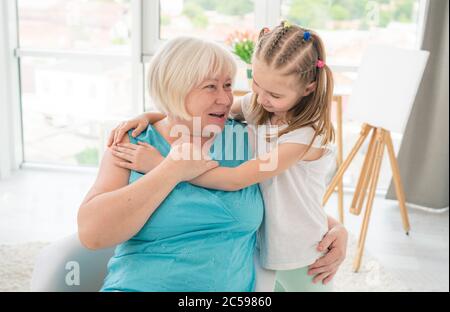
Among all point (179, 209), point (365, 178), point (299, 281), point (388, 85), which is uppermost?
point (388, 85)

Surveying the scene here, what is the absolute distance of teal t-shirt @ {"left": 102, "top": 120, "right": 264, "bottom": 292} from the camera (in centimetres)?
138

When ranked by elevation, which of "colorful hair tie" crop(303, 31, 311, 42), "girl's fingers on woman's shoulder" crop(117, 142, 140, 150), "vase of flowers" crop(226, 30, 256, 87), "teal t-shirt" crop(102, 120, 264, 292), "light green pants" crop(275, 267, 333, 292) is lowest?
"light green pants" crop(275, 267, 333, 292)

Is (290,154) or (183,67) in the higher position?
(183,67)

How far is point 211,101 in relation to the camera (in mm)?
1469

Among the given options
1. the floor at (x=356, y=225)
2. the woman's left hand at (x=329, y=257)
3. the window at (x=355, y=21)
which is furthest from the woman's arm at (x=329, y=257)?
the window at (x=355, y=21)

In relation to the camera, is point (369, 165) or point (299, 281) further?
point (369, 165)

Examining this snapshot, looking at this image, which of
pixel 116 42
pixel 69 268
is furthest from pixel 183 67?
pixel 116 42

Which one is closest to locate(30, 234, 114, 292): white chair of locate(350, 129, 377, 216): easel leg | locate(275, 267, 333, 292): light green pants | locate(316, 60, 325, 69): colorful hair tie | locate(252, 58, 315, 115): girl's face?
locate(275, 267, 333, 292): light green pants

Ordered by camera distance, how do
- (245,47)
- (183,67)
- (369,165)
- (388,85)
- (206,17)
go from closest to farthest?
(183,67) → (388,85) → (369,165) → (245,47) → (206,17)

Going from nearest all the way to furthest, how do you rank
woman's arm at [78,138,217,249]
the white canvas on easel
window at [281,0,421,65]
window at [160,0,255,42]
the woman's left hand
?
woman's arm at [78,138,217,249] < the woman's left hand < the white canvas on easel < window at [281,0,421,65] < window at [160,0,255,42]

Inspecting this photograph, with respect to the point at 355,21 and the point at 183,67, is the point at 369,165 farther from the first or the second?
the point at 183,67

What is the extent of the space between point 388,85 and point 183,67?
1647 mm

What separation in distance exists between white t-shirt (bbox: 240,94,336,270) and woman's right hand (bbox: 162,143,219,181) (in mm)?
169

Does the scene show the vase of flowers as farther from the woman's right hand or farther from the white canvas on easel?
the woman's right hand
